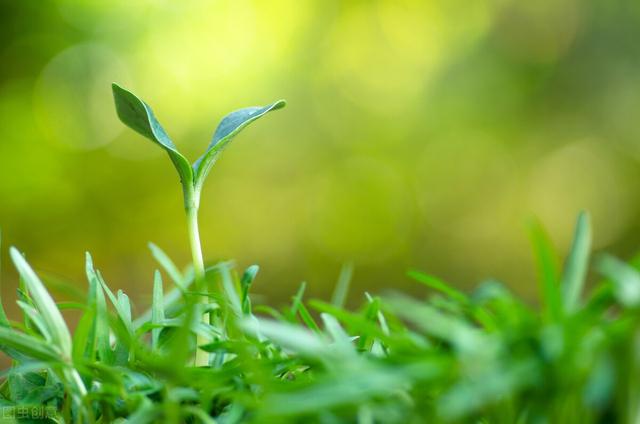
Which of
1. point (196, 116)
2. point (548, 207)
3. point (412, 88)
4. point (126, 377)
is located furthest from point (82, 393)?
point (548, 207)

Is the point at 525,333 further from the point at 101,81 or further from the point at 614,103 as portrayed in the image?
the point at 614,103

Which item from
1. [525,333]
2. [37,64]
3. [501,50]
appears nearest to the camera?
[525,333]

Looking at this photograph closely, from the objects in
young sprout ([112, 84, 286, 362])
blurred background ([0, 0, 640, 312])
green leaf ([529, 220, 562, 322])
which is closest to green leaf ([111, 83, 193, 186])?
young sprout ([112, 84, 286, 362])

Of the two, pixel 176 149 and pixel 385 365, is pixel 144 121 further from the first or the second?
pixel 385 365

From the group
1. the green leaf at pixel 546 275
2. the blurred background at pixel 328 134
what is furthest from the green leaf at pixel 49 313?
the blurred background at pixel 328 134

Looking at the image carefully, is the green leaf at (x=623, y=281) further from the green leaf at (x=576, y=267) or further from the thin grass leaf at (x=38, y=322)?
the thin grass leaf at (x=38, y=322)

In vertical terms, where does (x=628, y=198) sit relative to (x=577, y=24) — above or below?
below
